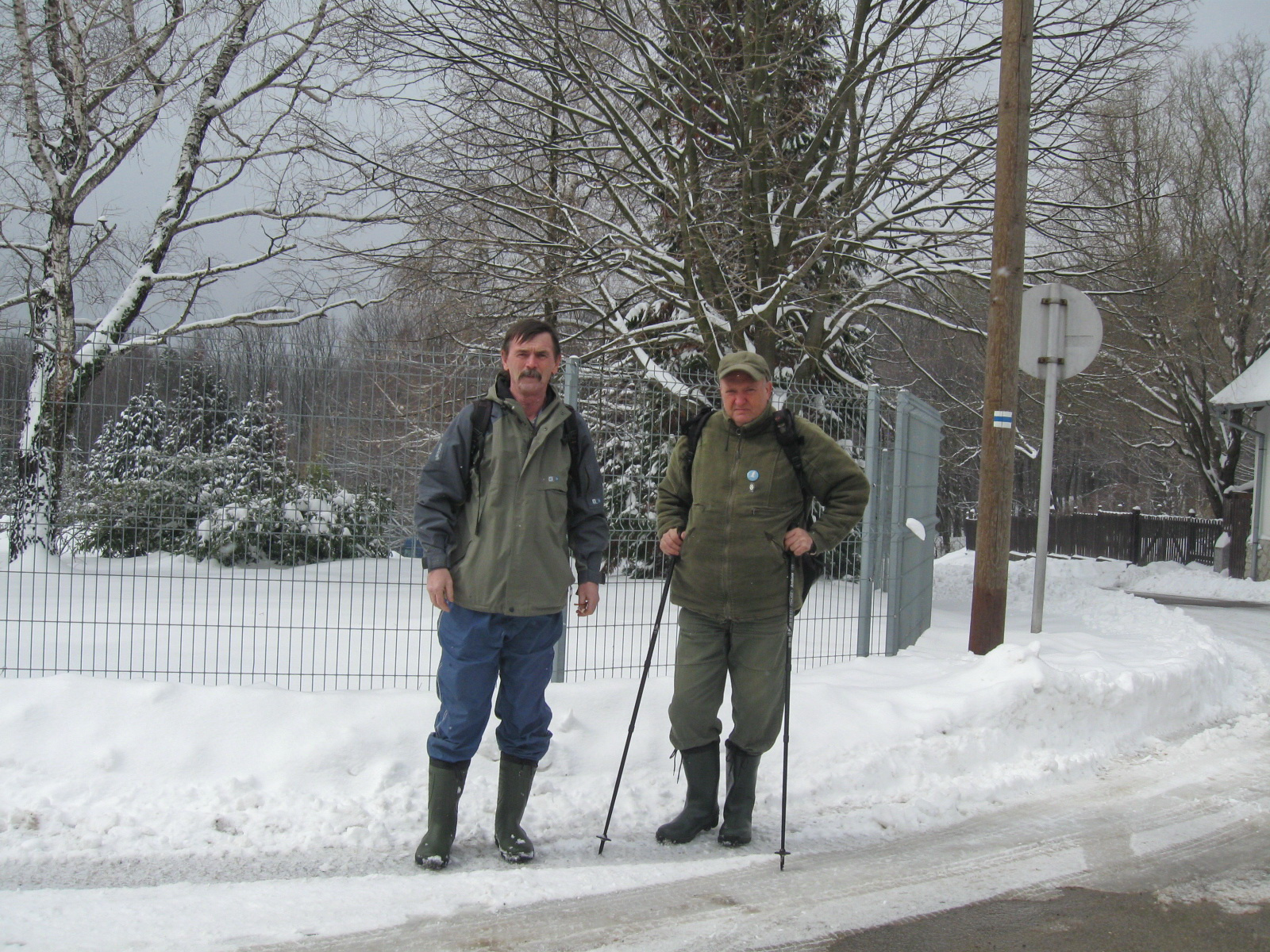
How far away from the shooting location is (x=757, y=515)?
400 centimetres

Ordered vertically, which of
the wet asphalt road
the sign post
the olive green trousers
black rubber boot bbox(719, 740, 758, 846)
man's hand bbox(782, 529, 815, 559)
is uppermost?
the sign post

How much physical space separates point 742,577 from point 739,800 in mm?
919

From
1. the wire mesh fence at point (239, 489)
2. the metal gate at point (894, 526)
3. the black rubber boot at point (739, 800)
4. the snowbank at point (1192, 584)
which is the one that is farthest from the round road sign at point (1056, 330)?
the snowbank at point (1192, 584)

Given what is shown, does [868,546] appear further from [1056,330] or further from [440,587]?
[440,587]

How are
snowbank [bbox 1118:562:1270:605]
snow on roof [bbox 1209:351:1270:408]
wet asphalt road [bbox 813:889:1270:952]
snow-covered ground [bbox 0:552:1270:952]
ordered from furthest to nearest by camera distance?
snow on roof [bbox 1209:351:1270:408] < snowbank [bbox 1118:562:1270:605] < snow-covered ground [bbox 0:552:1270:952] < wet asphalt road [bbox 813:889:1270:952]

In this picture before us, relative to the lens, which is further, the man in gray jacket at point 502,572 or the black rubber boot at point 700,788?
the black rubber boot at point 700,788

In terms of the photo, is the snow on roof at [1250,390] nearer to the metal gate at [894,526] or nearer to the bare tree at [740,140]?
the bare tree at [740,140]

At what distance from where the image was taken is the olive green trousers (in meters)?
3.99

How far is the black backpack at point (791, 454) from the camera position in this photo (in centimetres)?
401

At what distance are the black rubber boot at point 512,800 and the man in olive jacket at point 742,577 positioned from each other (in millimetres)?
607

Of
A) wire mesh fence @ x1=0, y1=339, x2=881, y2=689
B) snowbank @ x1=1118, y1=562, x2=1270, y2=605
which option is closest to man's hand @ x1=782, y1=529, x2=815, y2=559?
wire mesh fence @ x1=0, y1=339, x2=881, y2=689

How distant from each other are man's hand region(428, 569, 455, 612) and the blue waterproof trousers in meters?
0.05

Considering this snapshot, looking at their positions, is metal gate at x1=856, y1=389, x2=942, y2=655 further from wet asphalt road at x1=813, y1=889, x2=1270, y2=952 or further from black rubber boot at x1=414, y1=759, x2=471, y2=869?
black rubber boot at x1=414, y1=759, x2=471, y2=869

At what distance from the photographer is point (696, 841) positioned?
4.02 metres
